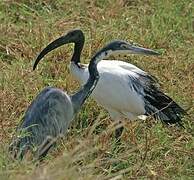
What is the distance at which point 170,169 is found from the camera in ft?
20.0

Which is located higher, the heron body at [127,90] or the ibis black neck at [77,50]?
the ibis black neck at [77,50]

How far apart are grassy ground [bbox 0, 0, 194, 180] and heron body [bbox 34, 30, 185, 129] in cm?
15

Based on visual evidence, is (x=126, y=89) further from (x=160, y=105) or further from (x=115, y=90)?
(x=160, y=105)

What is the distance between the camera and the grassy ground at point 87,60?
17.6ft

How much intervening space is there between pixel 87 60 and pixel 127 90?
1025 mm

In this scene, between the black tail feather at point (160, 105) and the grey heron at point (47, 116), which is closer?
the grey heron at point (47, 116)

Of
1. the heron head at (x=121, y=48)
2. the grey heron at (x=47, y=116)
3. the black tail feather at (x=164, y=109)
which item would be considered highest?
the heron head at (x=121, y=48)

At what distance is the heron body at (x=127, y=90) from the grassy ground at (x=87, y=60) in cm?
15

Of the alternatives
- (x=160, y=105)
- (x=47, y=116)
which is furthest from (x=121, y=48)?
(x=47, y=116)

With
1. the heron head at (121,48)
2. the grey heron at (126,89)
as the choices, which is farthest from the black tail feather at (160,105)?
the heron head at (121,48)

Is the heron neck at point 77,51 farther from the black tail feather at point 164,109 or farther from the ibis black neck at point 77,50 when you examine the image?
the black tail feather at point 164,109

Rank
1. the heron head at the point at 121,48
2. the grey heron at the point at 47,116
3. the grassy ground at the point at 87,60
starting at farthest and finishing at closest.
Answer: the heron head at the point at 121,48, the grey heron at the point at 47,116, the grassy ground at the point at 87,60

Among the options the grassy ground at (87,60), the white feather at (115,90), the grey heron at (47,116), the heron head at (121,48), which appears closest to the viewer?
the grassy ground at (87,60)

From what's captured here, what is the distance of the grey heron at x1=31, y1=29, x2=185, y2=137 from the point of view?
22.4ft
